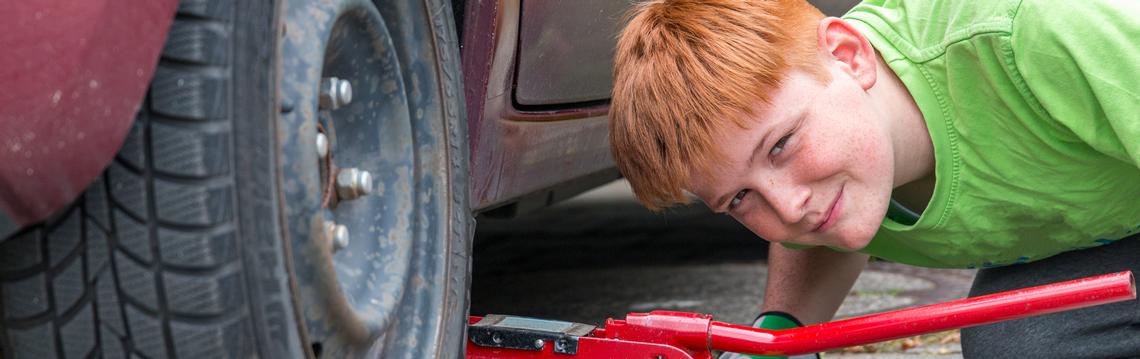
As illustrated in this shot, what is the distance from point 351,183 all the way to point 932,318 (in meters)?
0.72

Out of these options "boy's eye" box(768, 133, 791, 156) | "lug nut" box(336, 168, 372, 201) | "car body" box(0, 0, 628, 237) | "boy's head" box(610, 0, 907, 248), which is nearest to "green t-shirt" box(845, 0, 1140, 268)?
"boy's head" box(610, 0, 907, 248)

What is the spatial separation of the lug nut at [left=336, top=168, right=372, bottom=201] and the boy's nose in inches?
21.1

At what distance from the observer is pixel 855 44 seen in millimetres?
1716

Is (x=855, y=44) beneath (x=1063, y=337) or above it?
above

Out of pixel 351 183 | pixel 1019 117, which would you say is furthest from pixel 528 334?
pixel 1019 117

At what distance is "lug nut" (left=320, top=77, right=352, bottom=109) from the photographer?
49.9 inches

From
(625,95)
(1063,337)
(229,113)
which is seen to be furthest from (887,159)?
(229,113)

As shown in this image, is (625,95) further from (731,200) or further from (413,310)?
(413,310)

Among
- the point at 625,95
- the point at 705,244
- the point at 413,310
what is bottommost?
the point at 705,244

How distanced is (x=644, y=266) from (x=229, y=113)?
266 cm

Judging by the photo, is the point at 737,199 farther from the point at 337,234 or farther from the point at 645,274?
the point at 645,274

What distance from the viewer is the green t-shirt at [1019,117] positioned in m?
1.47

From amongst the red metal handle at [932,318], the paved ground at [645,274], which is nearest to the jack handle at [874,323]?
the red metal handle at [932,318]

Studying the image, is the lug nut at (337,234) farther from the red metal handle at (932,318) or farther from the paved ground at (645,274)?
the paved ground at (645,274)
